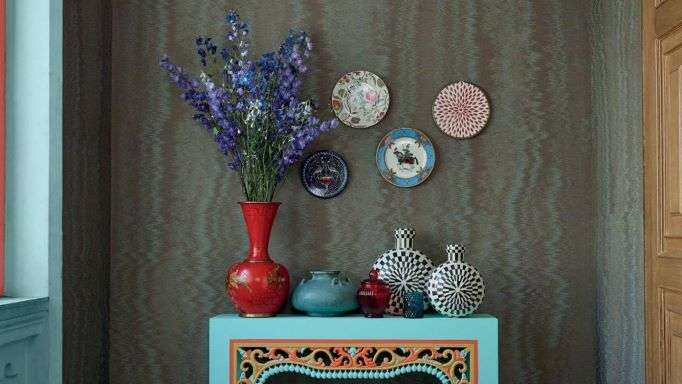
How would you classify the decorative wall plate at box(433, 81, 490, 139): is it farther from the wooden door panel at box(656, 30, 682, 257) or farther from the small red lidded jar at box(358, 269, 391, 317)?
the wooden door panel at box(656, 30, 682, 257)

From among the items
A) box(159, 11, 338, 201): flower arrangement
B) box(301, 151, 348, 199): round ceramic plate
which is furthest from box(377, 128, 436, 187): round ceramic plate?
box(159, 11, 338, 201): flower arrangement

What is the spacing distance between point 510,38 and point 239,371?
1855 mm

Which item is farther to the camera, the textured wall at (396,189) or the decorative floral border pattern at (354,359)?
the textured wall at (396,189)

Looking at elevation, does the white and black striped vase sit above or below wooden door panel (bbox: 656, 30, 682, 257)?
below

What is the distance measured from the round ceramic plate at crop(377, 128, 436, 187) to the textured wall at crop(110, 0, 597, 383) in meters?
0.05

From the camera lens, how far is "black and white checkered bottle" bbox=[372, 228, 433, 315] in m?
3.53

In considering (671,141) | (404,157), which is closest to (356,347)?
(404,157)

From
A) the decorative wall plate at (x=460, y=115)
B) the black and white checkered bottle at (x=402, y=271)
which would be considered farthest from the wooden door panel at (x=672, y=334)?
the decorative wall plate at (x=460, y=115)

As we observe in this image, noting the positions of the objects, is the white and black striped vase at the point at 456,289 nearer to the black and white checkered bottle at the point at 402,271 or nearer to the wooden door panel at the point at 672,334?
the black and white checkered bottle at the point at 402,271

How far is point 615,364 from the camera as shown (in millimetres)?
3424

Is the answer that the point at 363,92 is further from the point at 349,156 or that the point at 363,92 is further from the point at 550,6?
the point at 550,6

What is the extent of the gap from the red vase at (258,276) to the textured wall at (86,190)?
58cm

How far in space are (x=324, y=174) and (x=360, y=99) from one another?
366 mm

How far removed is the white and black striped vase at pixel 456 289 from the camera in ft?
11.0
